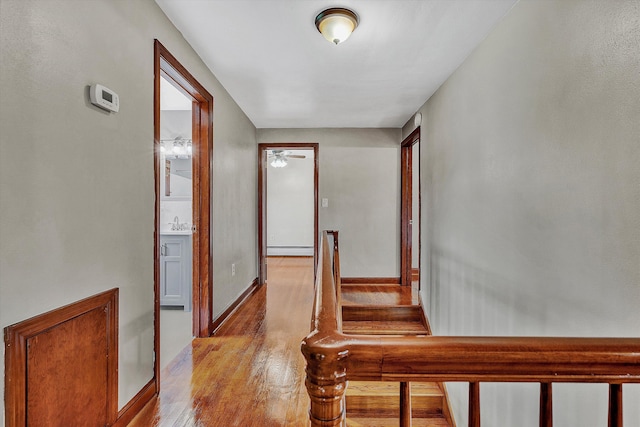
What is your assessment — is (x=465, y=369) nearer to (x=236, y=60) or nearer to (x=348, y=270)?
(x=236, y=60)

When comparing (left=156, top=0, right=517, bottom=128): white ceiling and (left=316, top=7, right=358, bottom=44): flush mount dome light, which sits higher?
(left=156, top=0, right=517, bottom=128): white ceiling

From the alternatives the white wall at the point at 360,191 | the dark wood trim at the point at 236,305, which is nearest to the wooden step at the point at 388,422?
the dark wood trim at the point at 236,305

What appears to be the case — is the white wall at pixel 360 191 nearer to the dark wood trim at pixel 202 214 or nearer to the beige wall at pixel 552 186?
the dark wood trim at pixel 202 214

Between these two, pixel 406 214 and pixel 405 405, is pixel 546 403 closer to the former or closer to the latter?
pixel 405 405

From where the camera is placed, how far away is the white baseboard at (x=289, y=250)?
314 inches

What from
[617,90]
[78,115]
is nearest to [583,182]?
[617,90]

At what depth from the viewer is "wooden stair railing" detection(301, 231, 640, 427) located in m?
0.57

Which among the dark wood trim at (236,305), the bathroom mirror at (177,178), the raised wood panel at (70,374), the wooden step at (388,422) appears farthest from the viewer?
the bathroom mirror at (177,178)

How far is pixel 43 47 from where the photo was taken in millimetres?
1175

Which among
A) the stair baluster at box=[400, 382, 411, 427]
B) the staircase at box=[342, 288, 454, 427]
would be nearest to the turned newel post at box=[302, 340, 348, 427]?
the stair baluster at box=[400, 382, 411, 427]

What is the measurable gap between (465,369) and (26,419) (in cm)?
142

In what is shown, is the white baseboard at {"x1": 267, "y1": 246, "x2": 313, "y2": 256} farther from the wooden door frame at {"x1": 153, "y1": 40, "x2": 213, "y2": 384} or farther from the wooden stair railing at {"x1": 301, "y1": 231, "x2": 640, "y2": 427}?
the wooden stair railing at {"x1": 301, "y1": 231, "x2": 640, "y2": 427}

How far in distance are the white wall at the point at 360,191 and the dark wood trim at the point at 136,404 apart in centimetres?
326

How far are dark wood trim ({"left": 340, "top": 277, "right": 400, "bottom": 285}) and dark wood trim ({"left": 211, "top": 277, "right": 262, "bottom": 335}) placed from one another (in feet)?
4.15
